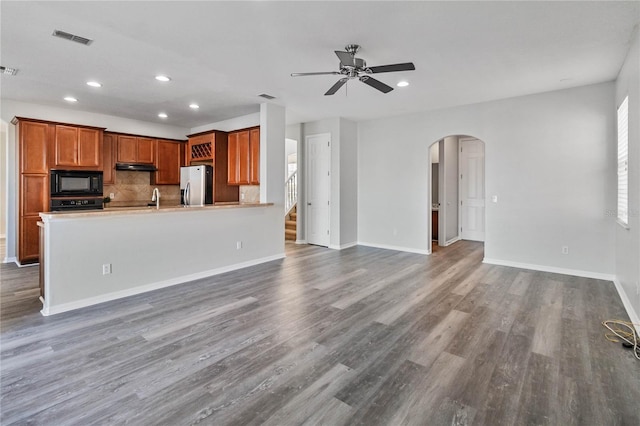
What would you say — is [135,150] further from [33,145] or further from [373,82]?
[373,82]

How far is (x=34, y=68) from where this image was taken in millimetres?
3883

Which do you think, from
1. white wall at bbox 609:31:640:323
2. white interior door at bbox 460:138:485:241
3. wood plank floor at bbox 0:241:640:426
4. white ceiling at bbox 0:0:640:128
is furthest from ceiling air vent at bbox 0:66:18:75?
white interior door at bbox 460:138:485:241

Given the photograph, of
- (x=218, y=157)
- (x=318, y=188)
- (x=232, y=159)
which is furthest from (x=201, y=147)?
(x=318, y=188)

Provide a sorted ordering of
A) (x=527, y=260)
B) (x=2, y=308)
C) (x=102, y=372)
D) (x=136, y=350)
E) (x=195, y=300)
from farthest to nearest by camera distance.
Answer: (x=527, y=260) → (x=195, y=300) → (x=2, y=308) → (x=136, y=350) → (x=102, y=372)

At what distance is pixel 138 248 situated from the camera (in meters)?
4.00

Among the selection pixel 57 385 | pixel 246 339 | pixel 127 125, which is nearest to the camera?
pixel 57 385

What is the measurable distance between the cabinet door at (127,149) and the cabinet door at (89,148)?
0.48m

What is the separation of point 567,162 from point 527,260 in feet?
5.37

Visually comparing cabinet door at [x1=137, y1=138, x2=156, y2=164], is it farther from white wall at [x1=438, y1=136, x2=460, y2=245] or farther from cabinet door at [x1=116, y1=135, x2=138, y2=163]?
white wall at [x1=438, y1=136, x2=460, y2=245]

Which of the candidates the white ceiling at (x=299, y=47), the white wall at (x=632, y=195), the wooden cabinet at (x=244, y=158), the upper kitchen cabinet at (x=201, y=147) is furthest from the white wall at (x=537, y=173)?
the upper kitchen cabinet at (x=201, y=147)

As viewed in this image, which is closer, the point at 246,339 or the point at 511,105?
the point at 246,339

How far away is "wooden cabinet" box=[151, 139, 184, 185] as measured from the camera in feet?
23.6

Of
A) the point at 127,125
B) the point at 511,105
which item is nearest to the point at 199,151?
the point at 127,125

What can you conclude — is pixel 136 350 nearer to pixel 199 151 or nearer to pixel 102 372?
pixel 102 372
